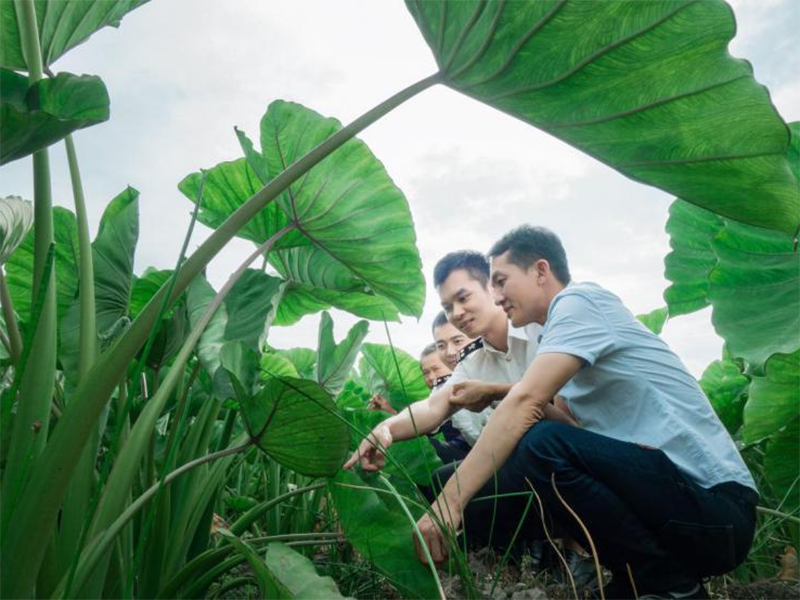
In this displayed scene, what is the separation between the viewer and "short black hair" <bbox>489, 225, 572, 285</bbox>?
158cm

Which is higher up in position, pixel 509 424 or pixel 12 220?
pixel 12 220

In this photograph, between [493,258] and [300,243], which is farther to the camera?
[493,258]

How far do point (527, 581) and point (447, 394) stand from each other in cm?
41

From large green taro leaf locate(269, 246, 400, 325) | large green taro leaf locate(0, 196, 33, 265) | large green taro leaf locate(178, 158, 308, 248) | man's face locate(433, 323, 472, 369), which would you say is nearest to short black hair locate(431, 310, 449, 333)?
man's face locate(433, 323, 472, 369)

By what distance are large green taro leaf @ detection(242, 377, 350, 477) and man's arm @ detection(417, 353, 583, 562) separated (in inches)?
10.3

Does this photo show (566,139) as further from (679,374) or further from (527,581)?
(527,581)

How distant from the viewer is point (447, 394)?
4.69ft

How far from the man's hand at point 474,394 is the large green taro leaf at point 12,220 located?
2.79 feet

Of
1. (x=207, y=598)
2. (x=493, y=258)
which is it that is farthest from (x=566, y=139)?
(x=207, y=598)

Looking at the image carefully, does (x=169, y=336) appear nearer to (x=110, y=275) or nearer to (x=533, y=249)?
(x=110, y=275)

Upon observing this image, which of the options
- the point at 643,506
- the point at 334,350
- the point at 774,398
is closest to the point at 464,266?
the point at 334,350

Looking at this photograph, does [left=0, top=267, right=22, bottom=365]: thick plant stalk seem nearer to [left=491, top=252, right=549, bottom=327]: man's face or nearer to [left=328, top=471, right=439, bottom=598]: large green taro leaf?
[left=328, top=471, right=439, bottom=598]: large green taro leaf

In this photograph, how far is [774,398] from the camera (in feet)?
4.69

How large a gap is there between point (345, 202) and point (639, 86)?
67 cm
